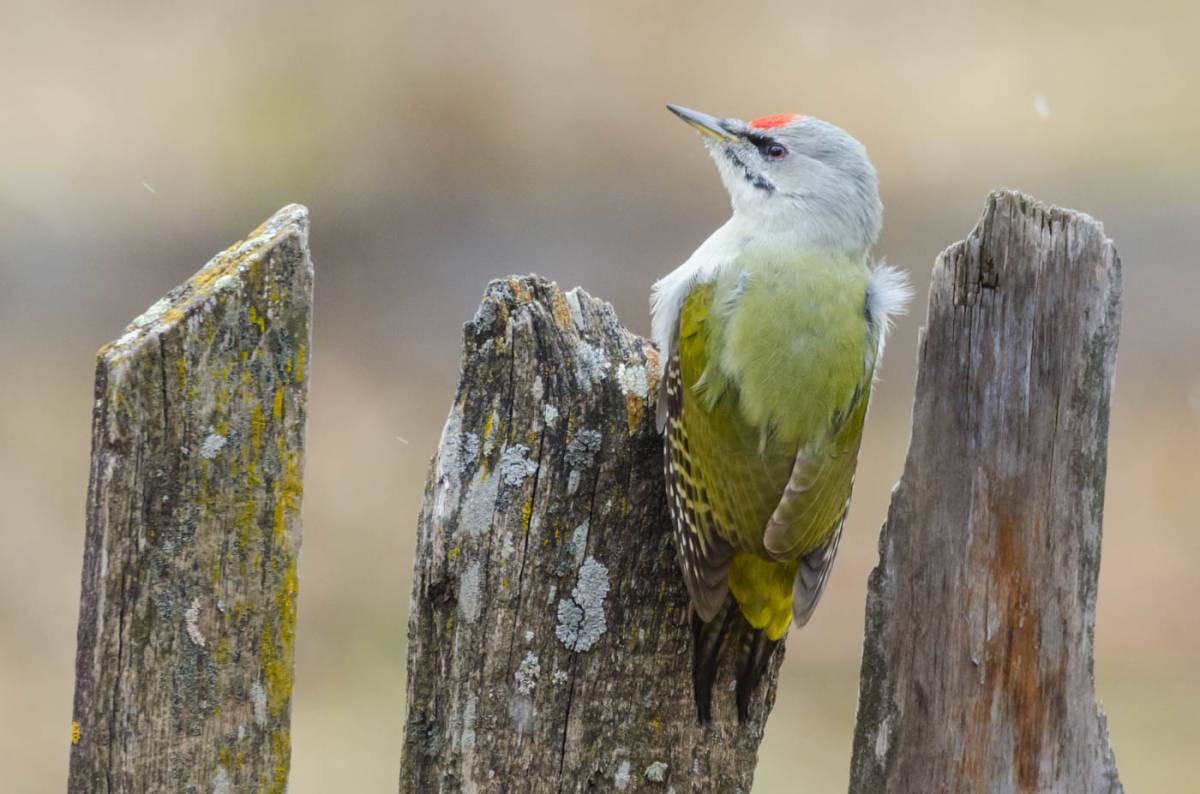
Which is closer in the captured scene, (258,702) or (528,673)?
(258,702)

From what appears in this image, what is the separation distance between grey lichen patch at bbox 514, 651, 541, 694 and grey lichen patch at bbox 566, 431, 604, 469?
442 millimetres

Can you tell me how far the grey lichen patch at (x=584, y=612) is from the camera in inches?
124

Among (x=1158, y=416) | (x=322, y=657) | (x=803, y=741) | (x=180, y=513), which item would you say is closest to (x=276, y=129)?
(x=322, y=657)

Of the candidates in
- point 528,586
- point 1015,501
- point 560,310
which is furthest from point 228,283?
point 1015,501

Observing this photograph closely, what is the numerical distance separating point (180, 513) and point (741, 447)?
5.32 feet

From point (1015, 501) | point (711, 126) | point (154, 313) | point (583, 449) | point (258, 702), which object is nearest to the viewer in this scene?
point (154, 313)

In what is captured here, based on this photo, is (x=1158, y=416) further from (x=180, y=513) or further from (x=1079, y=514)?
(x=180, y=513)

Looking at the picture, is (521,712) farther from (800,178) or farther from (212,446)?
(800,178)

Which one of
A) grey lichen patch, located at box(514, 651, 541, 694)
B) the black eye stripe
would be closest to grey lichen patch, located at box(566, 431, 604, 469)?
grey lichen patch, located at box(514, 651, 541, 694)

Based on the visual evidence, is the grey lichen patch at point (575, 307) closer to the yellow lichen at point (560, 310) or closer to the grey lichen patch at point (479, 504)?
the yellow lichen at point (560, 310)

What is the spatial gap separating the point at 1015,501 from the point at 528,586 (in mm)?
1105

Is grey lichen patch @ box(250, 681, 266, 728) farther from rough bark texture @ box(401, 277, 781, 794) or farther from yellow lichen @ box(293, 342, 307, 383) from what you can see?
yellow lichen @ box(293, 342, 307, 383)

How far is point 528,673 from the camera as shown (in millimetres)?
3121

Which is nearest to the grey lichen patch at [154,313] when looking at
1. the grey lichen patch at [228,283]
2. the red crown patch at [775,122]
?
the grey lichen patch at [228,283]
